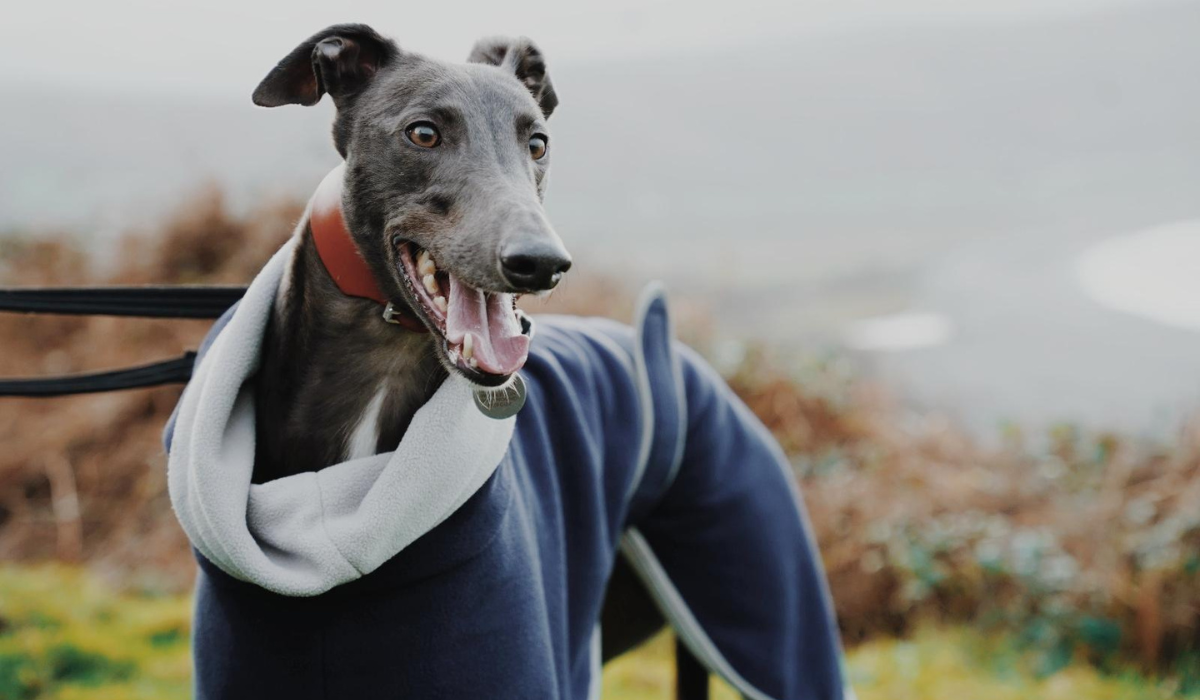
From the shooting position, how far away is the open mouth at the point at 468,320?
5.14 ft

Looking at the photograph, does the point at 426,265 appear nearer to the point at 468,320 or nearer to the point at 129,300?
the point at 468,320

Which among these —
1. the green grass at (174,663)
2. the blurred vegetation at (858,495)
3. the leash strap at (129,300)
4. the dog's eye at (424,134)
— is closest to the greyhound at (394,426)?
the dog's eye at (424,134)

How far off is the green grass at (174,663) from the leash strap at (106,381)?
1416 millimetres

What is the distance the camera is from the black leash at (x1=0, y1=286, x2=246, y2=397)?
7.06ft

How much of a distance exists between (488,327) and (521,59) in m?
0.65

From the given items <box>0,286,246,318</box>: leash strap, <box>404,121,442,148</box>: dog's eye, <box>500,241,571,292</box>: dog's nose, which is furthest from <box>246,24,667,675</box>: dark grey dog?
<box>0,286,246,318</box>: leash strap

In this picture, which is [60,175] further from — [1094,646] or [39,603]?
[1094,646]

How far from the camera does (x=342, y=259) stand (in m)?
1.77

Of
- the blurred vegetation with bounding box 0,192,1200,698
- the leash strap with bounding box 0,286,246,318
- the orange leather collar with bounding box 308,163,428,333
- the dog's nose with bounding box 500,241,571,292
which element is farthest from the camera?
the blurred vegetation with bounding box 0,192,1200,698

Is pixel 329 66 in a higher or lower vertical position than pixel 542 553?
higher

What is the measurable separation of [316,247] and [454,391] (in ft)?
1.09

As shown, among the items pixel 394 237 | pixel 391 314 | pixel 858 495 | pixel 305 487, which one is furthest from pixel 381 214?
pixel 858 495

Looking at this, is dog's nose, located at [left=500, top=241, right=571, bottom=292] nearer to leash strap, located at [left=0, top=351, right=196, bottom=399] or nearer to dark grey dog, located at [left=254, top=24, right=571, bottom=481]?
dark grey dog, located at [left=254, top=24, right=571, bottom=481]

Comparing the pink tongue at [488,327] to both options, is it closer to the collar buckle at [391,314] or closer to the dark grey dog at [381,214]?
the dark grey dog at [381,214]
